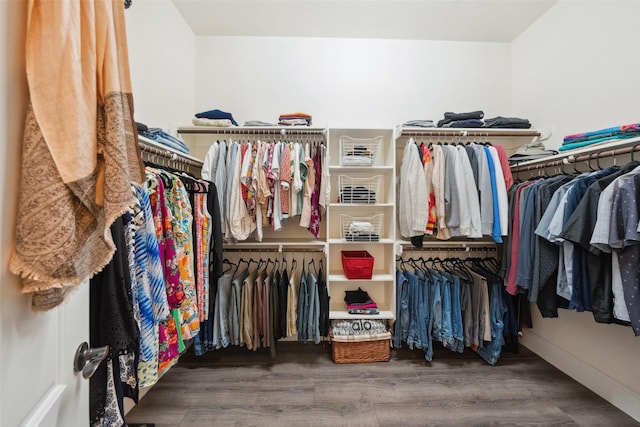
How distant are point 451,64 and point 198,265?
115 inches

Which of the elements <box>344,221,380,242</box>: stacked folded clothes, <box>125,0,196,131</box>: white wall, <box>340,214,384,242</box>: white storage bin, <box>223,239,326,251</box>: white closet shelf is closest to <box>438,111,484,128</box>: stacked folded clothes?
<box>340,214,384,242</box>: white storage bin

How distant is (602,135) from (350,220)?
5.73 ft

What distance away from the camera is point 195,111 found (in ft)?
8.14

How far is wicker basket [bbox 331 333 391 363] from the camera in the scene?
2.03m

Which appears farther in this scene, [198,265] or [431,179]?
[431,179]

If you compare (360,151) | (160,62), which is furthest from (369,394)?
(160,62)

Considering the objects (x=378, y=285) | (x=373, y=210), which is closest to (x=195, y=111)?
(x=373, y=210)

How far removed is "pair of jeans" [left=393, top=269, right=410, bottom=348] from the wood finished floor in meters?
0.17

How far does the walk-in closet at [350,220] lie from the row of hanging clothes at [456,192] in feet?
0.06

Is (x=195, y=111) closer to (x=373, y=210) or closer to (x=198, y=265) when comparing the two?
(x=198, y=265)

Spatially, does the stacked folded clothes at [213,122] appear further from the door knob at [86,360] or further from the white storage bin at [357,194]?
the door knob at [86,360]

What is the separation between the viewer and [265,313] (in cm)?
201

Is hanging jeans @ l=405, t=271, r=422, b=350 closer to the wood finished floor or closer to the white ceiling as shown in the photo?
the wood finished floor

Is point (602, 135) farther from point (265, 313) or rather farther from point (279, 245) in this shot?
point (265, 313)
